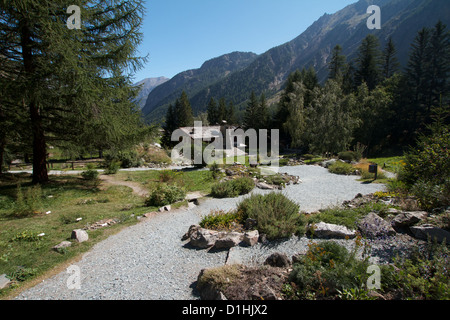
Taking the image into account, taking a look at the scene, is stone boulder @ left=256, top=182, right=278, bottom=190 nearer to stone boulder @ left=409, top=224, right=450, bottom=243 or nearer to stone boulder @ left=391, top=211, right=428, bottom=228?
stone boulder @ left=391, top=211, right=428, bottom=228

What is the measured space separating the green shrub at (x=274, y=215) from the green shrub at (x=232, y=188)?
10.6ft

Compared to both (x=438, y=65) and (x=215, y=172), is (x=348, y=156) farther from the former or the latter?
(x=438, y=65)

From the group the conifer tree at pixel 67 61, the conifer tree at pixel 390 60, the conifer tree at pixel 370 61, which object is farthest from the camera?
the conifer tree at pixel 390 60

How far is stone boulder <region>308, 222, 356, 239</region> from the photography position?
192 inches

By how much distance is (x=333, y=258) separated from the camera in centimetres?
367

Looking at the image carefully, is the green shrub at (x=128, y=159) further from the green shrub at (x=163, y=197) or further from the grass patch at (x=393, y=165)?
the grass patch at (x=393, y=165)

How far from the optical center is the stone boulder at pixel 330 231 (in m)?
4.88

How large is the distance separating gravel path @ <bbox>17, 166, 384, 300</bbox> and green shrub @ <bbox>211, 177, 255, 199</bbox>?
283 centimetres

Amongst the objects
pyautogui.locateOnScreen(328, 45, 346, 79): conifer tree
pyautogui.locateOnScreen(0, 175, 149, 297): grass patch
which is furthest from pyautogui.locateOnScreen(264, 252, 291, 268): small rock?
pyautogui.locateOnScreen(328, 45, 346, 79): conifer tree

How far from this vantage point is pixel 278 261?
4.00 m

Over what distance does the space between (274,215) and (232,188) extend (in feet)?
15.8

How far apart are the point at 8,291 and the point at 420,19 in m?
151

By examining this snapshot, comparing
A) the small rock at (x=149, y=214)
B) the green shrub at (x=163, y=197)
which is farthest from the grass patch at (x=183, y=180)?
the small rock at (x=149, y=214)

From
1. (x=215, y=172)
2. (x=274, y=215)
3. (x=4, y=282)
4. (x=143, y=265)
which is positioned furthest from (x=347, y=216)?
(x=215, y=172)
